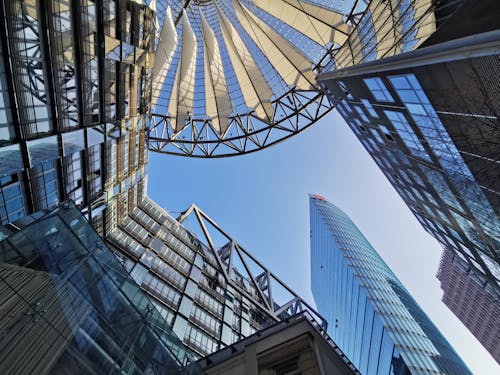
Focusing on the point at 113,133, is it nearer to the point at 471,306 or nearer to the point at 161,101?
the point at 161,101

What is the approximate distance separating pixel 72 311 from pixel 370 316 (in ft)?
179

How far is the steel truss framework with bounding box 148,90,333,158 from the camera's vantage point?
33.0 meters

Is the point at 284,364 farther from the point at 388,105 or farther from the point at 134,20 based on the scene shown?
the point at 134,20

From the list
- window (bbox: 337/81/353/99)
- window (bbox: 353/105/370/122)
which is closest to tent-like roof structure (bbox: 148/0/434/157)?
Answer: window (bbox: 337/81/353/99)

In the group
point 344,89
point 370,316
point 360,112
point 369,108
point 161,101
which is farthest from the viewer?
point 370,316

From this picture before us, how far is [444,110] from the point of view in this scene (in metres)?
12.6

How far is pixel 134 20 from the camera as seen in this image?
22031 millimetres

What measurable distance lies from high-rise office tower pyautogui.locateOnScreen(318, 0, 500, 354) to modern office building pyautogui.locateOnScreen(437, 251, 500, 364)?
98088 mm

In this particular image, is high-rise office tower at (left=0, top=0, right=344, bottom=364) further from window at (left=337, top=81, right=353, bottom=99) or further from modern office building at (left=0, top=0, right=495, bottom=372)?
window at (left=337, top=81, right=353, bottom=99)

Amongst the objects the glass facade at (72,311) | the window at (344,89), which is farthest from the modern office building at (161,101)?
the glass facade at (72,311)

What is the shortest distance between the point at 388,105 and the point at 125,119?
1969cm

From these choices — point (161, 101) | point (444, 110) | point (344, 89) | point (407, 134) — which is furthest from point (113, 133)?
point (444, 110)

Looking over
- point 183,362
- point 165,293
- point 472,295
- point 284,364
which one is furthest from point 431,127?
point 472,295

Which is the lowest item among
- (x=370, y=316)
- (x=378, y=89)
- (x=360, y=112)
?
(x=378, y=89)
